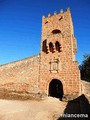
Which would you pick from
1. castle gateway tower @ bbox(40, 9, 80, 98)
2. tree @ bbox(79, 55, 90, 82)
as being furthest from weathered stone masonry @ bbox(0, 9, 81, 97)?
tree @ bbox(79, 55, 90, 82)

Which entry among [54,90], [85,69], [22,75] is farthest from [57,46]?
[85,69]

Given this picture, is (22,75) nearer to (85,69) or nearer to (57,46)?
(57,46)

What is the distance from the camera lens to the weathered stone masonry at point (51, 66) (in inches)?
559

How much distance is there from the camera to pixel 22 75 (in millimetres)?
16156

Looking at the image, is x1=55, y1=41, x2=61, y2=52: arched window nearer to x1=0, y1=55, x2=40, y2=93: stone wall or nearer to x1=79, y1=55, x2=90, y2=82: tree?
x1=0, y1=55, x2=40, y2=93: stone wall

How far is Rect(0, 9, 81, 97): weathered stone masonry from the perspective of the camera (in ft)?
46.6

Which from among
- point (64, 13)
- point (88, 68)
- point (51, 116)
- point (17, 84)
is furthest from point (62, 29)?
point (88, 68)

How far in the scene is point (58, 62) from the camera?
48.8 ft

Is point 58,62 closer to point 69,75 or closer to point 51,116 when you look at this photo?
point 69,75

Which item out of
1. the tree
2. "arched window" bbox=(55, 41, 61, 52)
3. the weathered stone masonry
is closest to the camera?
the weathered stone masonry

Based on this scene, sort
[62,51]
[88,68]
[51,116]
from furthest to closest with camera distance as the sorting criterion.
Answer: [88,68] < [62,51] < [51,116]

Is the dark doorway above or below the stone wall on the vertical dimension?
below

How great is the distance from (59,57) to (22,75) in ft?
15.5

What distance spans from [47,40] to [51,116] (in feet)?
31.6
